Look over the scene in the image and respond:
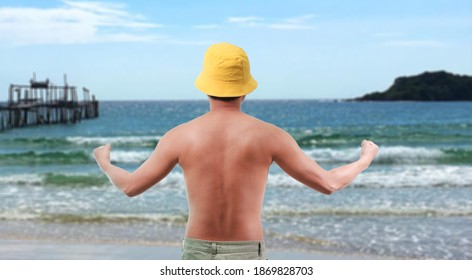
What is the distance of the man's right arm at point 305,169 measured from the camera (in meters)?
2.09

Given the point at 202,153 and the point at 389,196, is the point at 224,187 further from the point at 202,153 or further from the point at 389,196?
the point at 389,196

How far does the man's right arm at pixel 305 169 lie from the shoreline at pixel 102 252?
5078 mm

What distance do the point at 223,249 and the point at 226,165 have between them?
28 centimetres

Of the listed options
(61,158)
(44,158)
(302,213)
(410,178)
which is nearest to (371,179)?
(410,178)

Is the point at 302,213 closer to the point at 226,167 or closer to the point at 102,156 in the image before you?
the point at 102,156

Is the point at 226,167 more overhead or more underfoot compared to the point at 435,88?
more underfoot

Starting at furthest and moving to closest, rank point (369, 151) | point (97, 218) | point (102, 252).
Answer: point (97, 218) < point (102, 252) < point (369, 151)

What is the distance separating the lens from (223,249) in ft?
7.10

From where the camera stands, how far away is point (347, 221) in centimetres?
949

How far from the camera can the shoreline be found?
729cm

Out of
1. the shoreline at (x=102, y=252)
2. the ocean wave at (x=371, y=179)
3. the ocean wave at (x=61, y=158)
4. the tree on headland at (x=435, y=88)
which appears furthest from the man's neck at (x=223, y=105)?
the tree on headland at (x=435, y=88)

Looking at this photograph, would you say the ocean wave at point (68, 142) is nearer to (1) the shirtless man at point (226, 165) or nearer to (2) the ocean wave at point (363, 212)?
(2) the ocean wave at point (363, 212)

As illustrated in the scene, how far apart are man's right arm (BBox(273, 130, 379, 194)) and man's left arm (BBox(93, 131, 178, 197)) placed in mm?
321

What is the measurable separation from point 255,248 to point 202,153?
1.15 feet
